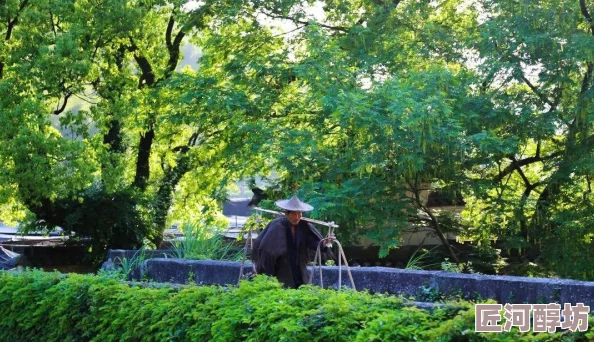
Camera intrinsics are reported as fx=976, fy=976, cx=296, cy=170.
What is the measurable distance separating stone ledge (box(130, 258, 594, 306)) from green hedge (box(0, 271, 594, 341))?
336 cm

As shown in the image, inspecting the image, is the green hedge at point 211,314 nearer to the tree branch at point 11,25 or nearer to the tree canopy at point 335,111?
the tree canopy at point 335,111

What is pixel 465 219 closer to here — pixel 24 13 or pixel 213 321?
pixel 24 13

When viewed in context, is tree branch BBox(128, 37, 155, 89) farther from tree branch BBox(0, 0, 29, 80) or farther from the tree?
the tree

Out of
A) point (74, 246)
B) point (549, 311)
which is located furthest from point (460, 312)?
point (74, 246)

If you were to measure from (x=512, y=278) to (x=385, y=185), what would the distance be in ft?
21.0

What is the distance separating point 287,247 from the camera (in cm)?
1097

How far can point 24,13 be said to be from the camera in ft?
68.1

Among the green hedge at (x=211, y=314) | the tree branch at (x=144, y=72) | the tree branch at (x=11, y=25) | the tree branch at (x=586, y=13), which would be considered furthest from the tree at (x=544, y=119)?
the tree branch at (x=11, y=25)

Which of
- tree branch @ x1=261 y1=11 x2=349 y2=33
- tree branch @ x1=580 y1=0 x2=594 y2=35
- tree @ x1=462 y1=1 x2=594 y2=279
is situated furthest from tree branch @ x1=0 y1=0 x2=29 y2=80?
tree branch @ x1=580 y1=0 x2=594 y2=35

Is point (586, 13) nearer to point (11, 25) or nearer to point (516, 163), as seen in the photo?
point (516, 163)

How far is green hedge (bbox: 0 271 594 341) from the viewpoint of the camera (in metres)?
6.73

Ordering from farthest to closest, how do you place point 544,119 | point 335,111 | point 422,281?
point 544,119
point 335,111
point 422,281

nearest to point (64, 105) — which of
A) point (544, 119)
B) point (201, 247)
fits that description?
point (201, 247)

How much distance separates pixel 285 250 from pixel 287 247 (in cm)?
4
